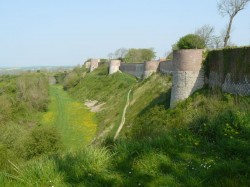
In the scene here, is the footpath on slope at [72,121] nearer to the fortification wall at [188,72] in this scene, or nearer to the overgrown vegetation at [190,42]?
the fortification wall at [188,72]

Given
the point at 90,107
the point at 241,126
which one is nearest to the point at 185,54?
the point at 241,126

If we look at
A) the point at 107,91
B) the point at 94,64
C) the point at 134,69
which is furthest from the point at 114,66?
the point at 94,64

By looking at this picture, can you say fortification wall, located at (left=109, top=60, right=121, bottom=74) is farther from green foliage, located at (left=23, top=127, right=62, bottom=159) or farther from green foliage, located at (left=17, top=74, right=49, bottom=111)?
green foliage, located at (left=23, top=127, right=62, bottom=159)

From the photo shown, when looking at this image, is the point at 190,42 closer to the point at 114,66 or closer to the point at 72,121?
the point at 72,121

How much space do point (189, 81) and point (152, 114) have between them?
356cm

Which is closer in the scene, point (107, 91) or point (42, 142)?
point (42, 142)

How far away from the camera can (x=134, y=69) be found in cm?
4809

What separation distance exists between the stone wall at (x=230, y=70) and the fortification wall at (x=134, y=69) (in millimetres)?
23791

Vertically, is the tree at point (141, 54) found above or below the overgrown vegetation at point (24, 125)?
above

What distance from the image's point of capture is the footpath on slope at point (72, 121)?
29.0m

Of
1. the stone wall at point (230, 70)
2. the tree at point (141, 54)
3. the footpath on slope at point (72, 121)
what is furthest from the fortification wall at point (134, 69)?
the stone wall at point (230, 70)

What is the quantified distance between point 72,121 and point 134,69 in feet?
46.0

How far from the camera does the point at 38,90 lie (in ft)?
171

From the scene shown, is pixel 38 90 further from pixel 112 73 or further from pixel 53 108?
pixel 112 73
